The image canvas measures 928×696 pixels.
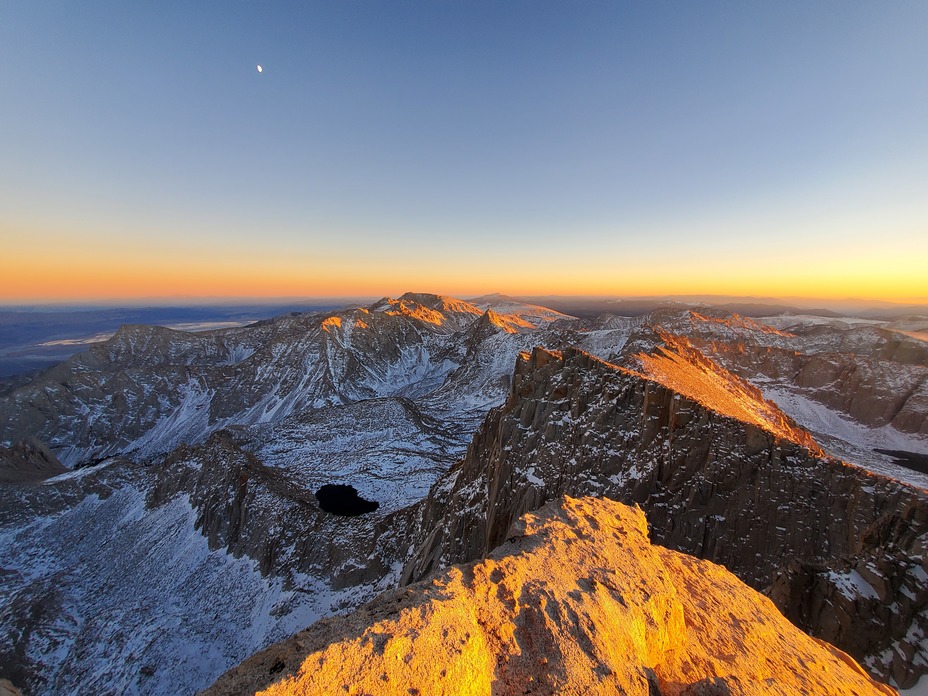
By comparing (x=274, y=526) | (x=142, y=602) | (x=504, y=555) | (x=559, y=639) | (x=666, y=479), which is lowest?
(x=142, y=602)

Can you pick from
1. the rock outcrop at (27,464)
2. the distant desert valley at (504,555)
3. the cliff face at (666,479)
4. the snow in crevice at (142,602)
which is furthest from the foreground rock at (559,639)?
the rock outcrop at (27,464)

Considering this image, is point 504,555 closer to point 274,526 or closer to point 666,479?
point 666,479

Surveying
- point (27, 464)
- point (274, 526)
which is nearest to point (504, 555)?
point (274, 526)

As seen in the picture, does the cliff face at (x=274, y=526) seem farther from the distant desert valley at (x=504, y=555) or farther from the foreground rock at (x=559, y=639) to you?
the foreground rock at (x=559, y=639)

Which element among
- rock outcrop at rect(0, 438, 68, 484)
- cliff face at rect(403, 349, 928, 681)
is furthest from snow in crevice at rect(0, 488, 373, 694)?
rock outcrop at rect(0, 438, 68, 484)

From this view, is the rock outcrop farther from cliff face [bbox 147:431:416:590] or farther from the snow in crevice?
cliff face [bbox 147:431:416:590]

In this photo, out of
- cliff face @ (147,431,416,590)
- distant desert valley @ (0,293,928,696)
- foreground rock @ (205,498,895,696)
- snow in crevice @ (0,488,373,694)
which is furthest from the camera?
cliff face @ (147,431,416,590)
